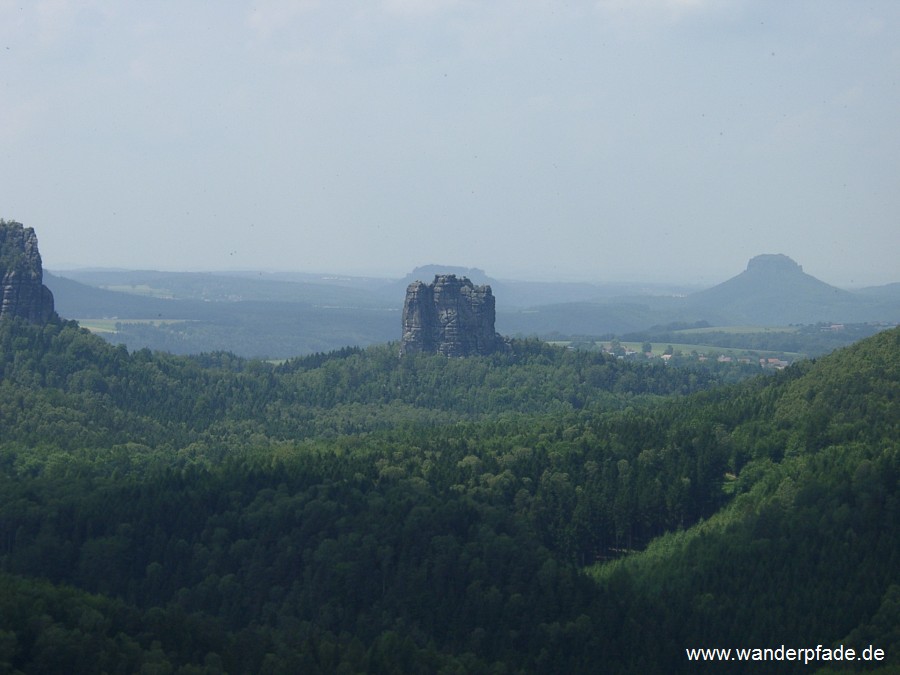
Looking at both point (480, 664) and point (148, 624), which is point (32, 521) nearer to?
point (148, 624)

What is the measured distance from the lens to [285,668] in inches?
3615

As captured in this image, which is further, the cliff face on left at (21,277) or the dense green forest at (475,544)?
the cliff face on left at (21,277)

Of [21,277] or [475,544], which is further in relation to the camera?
[21,277]

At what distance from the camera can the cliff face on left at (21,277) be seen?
19075 cm

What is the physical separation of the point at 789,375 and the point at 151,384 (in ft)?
267

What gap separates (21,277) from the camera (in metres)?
191

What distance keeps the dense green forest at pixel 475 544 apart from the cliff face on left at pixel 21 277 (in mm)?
33514

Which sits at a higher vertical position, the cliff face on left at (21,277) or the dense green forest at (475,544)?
the cliff face on left at (21,277)

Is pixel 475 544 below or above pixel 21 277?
below

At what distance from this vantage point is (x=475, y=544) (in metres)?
116

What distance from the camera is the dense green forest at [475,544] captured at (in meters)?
97.6

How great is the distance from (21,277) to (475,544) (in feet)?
317

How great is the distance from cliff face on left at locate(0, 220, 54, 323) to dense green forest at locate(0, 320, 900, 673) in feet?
110

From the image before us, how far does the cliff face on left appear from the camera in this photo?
19075 cm
